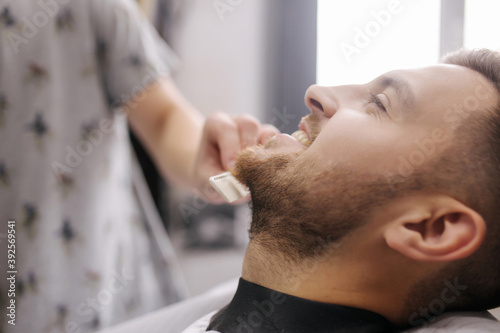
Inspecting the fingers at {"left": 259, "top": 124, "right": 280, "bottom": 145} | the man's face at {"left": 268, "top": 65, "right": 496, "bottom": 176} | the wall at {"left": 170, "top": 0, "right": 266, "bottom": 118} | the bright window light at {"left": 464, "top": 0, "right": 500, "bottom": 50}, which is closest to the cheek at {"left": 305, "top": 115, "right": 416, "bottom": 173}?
the man's face at {"left": 268, "top": 65, "right": 496, "bottom": 176}

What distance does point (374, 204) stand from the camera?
71cm

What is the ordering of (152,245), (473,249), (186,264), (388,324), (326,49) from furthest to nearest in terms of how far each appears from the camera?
1. (186,264)
2. (152,245)
3. (326,49)
4. (388,324)
5. (473,249)

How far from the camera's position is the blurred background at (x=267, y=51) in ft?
3.21

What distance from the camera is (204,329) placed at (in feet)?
2.81

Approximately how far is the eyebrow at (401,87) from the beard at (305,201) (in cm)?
16

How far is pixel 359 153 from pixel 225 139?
1.41 feet

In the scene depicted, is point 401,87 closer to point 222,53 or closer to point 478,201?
point 478,201

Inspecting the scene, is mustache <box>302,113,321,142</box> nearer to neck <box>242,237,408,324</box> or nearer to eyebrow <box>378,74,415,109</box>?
eyebrow <box>378,74,415,109</box>

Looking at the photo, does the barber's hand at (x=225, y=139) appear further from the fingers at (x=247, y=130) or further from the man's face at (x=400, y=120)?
the man's face at (x=400, y=120)

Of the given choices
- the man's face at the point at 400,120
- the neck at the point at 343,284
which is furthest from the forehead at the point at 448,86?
the neck at the point at 343,284

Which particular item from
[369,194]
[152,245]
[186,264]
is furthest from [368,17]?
[186,264]

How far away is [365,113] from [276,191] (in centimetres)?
24

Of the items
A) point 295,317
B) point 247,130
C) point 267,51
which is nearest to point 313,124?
point 247,130

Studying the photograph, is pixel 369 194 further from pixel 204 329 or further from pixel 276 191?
pixel 204 329
